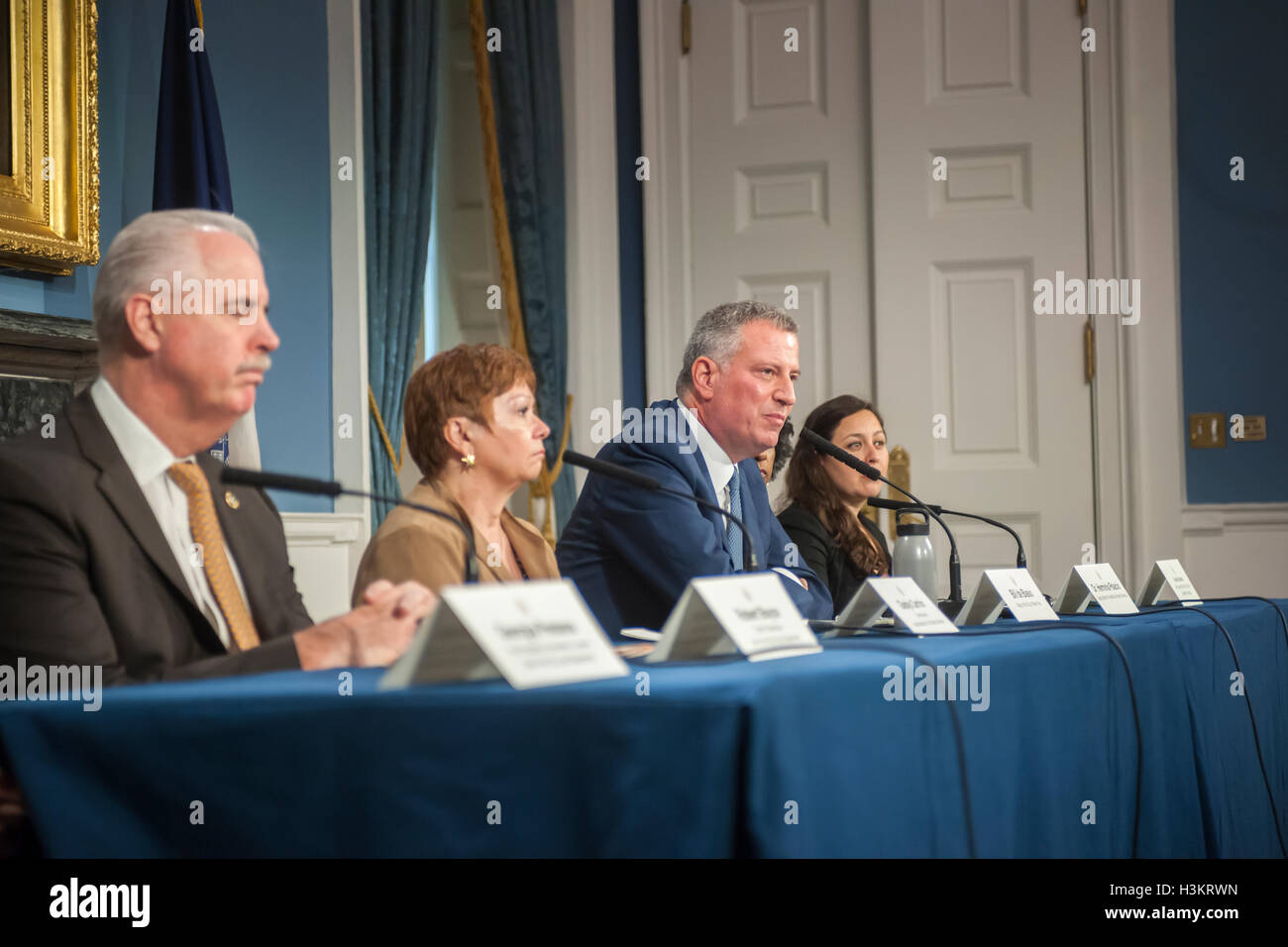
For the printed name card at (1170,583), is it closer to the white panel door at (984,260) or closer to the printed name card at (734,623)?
the printed name card at (734,623)

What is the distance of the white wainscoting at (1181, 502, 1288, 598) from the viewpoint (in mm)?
4547

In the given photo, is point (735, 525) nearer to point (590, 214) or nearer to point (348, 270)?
point (348, 270)

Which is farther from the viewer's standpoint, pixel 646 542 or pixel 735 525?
pixel 735 525

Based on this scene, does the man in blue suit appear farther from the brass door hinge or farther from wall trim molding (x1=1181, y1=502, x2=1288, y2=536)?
wall trim molding (x1=1181, y1=502, x2=1288, y2=536)

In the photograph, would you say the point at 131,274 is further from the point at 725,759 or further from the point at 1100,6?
the point at 1100,6

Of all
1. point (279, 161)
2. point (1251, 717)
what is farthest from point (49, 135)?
point (1251, 717)

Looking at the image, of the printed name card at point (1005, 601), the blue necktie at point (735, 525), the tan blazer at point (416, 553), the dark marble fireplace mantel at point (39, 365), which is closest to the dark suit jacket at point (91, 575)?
the tan blazer at point (416, 553)

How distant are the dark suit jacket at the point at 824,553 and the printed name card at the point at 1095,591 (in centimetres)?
84

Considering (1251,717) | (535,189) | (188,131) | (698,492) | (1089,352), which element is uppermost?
(535,189)

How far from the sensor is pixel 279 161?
381 cm

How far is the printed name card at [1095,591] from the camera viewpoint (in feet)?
7.52

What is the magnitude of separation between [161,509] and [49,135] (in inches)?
74.1
